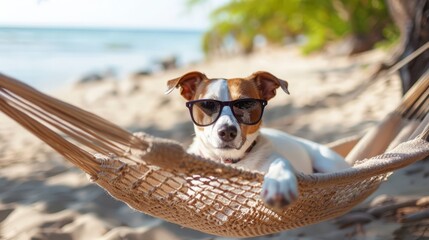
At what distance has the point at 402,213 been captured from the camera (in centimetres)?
231

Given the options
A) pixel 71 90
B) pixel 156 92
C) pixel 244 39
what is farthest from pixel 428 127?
pixel 244 39

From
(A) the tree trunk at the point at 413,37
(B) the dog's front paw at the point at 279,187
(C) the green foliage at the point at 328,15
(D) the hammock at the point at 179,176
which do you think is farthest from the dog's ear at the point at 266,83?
(C) the green foliage at the point at 328,15

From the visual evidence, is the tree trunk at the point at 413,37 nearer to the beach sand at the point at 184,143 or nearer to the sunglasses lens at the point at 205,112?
the beach sand at the point at 184,143

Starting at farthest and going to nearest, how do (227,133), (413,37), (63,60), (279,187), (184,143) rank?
(63,60)
(184,143)
(413,37)
(227,133)
(279,187)

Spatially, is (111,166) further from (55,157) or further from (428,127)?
(55,157)

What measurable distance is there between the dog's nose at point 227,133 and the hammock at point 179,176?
0.58 ft

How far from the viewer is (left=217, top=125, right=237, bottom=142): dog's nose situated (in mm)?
1706

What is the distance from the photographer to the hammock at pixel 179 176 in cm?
128

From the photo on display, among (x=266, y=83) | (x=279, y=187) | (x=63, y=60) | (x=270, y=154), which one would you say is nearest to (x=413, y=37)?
(x=266, y=83)

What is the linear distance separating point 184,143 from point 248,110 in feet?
7.47

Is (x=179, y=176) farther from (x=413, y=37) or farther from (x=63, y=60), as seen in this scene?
(x=63, y=60)

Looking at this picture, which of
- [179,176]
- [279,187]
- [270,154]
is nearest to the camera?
[279,187]

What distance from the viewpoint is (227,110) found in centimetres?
172

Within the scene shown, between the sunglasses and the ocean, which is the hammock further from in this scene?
the ocean
